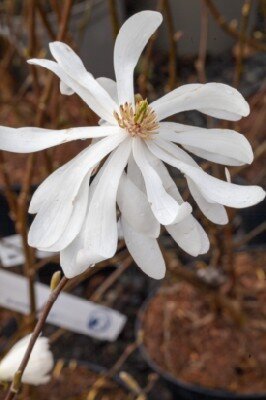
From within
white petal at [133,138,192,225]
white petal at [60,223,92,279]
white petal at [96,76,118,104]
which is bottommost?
white petal at [60,223,92,279]

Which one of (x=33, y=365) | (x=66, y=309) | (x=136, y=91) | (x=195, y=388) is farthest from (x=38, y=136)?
(x=136, y=91)

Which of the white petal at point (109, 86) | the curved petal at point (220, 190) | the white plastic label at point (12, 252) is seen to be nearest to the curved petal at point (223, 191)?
the curved petal at point (220, 190)

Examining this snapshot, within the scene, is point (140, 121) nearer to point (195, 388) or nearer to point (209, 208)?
point (209, 208)

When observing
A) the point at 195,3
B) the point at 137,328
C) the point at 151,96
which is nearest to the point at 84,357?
the point at 137,328

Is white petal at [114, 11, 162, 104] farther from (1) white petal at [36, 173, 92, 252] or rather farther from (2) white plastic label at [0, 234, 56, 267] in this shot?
(2) white plastic label at [0, 234, 56, 267]

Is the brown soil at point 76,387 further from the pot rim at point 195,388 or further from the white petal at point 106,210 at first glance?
the white petal at point 106,210

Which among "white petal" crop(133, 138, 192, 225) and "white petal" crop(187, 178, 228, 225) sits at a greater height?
"white petal" crop(133, 138, 192, 225)

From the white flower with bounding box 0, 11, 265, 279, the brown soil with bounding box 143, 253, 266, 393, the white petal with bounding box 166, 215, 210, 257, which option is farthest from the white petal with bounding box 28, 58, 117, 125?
the brown soil with bounding box 143, 253, 266, 393

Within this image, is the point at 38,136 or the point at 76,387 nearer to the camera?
the point at 38,136
